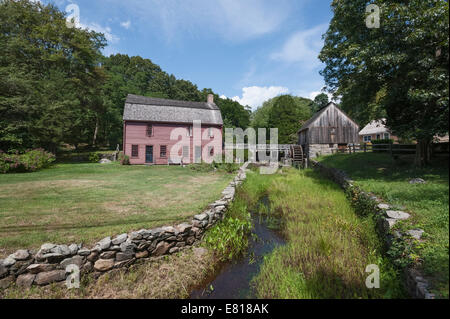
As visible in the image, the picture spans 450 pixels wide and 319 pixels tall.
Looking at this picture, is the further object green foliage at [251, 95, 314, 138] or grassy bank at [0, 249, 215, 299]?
green foliage at [251, 95, 314, 138]

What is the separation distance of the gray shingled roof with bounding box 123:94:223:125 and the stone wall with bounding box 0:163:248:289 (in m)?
18.6

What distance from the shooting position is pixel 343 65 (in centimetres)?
941

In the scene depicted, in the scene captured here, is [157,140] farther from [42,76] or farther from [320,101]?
[320,101]

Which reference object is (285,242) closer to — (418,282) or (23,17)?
(418,282)

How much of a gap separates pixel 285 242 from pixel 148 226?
3679mm

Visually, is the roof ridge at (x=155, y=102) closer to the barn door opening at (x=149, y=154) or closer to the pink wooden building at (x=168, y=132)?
the pink wooden building at (x=168, y=132)

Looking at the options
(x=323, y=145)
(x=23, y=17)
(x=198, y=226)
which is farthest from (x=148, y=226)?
(x=23, y=17)

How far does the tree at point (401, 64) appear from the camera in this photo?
15.3ft

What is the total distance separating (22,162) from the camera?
36.4 feet

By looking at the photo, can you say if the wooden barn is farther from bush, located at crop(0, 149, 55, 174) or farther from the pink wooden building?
bush, located at crop(0, 149, 55, 174)

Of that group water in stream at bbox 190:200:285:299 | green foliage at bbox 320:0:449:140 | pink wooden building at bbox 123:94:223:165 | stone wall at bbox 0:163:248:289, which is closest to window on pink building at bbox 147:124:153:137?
pink wooden building at bbox 123:94:223:165

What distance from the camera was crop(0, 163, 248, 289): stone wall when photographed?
2.96 m

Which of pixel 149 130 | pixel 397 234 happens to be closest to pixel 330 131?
pixel 149 130

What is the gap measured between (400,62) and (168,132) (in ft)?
63.9
